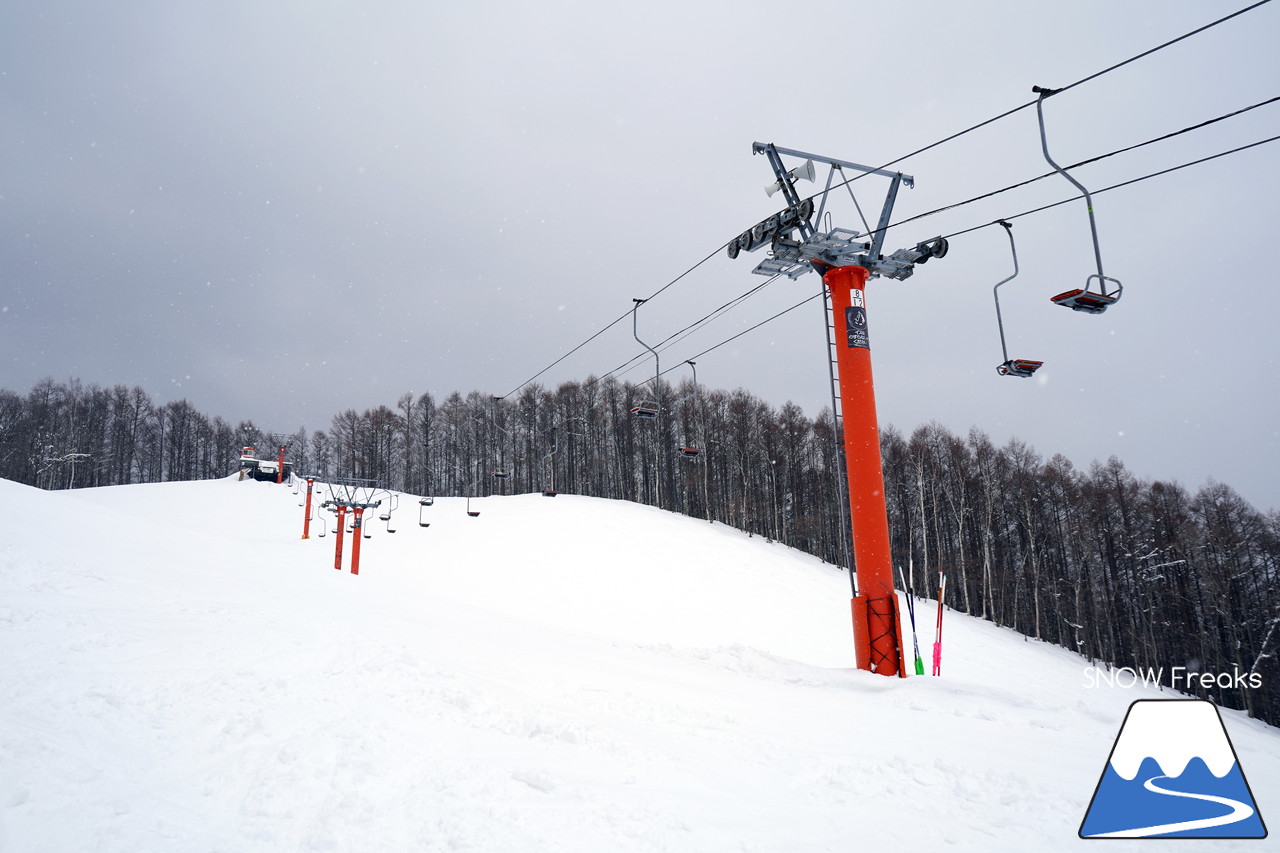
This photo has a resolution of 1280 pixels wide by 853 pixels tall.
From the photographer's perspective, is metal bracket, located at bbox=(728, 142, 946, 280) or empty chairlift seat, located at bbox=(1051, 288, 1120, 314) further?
metal bracket, located at bbox=(728, 142, 946, 280)

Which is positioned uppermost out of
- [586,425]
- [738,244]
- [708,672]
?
[586,425]

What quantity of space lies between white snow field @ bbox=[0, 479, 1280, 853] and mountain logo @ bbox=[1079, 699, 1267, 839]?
20 centimetres

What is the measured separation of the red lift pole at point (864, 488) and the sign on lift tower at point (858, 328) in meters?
0.02

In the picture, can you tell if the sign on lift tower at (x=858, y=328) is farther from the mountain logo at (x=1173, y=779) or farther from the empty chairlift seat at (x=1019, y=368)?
the mountain logo at (x=1173, y=779)

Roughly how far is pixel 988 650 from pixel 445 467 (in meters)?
55.3

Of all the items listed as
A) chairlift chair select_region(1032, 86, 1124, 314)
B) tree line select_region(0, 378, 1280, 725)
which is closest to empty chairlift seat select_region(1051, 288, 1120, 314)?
chairlift chair select_region(1032, 86, 1124, 314)

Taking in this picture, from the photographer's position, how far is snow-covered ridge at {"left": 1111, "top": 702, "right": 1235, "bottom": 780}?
13.5 ft

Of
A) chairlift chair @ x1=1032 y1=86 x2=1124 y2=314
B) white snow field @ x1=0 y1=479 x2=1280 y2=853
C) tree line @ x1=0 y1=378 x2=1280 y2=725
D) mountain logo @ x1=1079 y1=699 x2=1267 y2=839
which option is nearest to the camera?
white snow field @ x1=0 y1=479 x2=1280 y2=853

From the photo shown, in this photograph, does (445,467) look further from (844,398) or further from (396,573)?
(844,398)

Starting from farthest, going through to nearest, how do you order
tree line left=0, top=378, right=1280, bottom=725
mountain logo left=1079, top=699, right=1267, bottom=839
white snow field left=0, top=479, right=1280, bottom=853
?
tree line left=0, top=378, right=1280, bottom=725 < mountain logo left=1079, top=699, right=1267, bottom=839 < white snow field left=0, top=479, right=1280, bottom=853

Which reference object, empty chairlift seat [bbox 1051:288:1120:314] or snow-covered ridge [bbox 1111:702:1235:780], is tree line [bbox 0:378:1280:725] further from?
snow-covered ridge [bbox 1111:702:1235:780]

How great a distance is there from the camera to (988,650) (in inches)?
978

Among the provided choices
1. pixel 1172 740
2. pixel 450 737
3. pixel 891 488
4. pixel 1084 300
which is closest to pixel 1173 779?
pixel 1172 740

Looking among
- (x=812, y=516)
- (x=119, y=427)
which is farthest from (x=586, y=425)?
(x=119, y=427)
